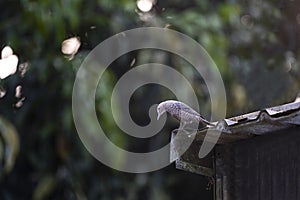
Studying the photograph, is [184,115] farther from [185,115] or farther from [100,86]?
[100,86]

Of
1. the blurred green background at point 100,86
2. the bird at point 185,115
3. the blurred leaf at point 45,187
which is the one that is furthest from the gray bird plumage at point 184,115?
the blurred leaf at point 45,187

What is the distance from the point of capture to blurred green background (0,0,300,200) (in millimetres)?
2252

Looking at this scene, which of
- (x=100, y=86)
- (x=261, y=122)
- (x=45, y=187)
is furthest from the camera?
(x=45, y=187)

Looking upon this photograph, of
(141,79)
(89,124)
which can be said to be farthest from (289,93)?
(89,124)

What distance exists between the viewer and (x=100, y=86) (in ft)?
7.15

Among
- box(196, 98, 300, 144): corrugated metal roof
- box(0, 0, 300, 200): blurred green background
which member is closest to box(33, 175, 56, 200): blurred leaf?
box(0, 0, 300, 200): blurred green background

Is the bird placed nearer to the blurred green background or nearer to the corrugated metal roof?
the corrugated metal roof

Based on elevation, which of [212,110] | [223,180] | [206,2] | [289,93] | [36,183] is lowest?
[223,180]

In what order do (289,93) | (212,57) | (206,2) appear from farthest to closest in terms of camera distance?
1. (289,93)
2. (206,2)
3. (212,57)

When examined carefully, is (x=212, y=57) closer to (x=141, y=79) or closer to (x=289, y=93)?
(x=141, y=79)

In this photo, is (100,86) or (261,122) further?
(100,86)

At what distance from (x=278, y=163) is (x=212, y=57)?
4.33 feet

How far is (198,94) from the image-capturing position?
2490 mm

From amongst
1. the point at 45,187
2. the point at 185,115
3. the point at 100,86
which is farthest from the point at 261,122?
the point at 45,187
